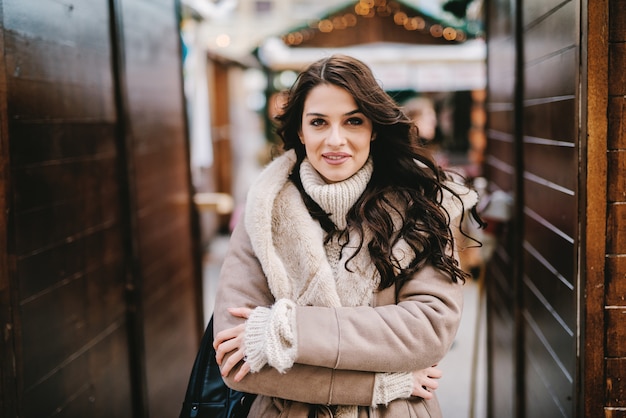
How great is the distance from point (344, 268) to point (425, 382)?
41 cm

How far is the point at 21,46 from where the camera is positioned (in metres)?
2.35

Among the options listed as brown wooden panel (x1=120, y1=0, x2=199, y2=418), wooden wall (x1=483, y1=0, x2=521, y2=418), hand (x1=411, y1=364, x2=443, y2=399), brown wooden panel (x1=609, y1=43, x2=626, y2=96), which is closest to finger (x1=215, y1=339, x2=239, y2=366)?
hand (x1=411, y1=364, x2=443, y2=399)

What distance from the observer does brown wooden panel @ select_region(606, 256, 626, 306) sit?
202cm

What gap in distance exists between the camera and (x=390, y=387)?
6.07 feet

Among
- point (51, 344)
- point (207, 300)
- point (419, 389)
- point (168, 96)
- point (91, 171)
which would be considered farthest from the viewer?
point (207, 300)

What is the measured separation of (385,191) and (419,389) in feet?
1.98

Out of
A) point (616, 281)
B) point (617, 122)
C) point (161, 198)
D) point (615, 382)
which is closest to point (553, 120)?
point (617, 122)

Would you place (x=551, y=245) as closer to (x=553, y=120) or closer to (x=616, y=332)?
(x=553, y=120)

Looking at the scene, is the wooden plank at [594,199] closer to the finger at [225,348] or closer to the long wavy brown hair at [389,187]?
the long wavy brown hair at [389,187]

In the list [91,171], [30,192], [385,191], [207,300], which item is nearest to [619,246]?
[385,191]

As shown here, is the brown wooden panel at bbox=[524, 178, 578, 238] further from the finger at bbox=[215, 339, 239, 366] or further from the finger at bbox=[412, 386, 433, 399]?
the finger at bbox=[215, 339, 239, 366]

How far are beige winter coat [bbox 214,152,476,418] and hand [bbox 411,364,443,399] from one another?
0.16ft

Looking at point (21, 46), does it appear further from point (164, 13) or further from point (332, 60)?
point (164, 13)

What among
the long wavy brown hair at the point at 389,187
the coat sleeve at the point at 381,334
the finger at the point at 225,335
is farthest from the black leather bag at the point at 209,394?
the long wavy brown hair at the point at 389,187
